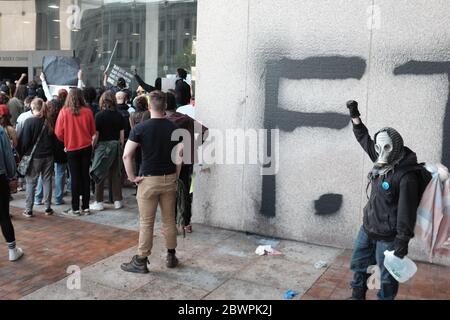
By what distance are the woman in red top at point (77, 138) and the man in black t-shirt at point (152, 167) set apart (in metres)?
2.43

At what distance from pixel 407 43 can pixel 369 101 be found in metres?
0.75

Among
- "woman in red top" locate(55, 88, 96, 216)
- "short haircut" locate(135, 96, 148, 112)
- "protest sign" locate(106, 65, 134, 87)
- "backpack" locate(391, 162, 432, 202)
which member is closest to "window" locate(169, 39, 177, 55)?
"protest sign" locate(106, 65, 134, 87)

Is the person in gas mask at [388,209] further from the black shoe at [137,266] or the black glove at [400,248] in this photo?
the black shoe at [137,266]

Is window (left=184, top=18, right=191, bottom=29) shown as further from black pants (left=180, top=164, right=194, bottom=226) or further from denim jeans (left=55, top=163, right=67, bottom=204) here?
black pants (left=180, top=164, right=194, bottom=226)

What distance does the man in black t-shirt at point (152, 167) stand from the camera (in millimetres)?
4781

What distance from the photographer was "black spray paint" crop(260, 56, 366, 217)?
571cm

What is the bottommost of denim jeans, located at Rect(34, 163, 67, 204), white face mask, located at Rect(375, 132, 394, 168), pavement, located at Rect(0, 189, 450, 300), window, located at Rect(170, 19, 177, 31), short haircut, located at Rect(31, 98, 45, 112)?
pavement, located at Rect(0, 189, 450, 300)

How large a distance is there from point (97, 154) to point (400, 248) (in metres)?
5.08

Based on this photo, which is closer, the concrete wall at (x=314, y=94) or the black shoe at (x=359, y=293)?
the black shoe at (x=359, y=293)

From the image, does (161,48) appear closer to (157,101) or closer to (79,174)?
(79,174)

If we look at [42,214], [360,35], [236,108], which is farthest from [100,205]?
[360,35]

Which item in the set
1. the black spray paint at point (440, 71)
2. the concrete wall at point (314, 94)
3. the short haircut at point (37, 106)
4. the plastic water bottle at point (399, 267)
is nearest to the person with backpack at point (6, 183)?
the short haircut at point (37, 106)

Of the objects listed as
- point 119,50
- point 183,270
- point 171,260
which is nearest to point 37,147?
point 171,260

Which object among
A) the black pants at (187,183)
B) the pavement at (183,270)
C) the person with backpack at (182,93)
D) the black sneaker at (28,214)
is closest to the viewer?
the pavement at (183,270)
